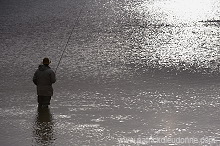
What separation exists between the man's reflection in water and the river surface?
0.6 inches

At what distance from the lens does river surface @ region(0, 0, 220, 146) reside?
8602 millimetres

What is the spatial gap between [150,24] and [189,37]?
6.10ft

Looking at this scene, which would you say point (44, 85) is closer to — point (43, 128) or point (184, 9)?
point (43, 128)

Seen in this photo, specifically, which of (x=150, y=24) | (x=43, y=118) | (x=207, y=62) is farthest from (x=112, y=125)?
(x=150, y=24)

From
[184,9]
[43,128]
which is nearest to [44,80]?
[43,128]

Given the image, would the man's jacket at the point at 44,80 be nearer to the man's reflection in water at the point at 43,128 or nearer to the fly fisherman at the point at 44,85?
the fly fisherman at the point at 44,85

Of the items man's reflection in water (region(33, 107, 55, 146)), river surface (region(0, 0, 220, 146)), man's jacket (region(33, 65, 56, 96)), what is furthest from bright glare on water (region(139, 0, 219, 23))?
man's reflection in water (region(33, 107, 55, 146))

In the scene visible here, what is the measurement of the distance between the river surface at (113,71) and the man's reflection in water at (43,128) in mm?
16

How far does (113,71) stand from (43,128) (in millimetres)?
4269

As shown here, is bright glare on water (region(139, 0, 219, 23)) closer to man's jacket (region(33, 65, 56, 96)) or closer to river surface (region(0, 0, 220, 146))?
river surface (region(0, 0, 220, 146))

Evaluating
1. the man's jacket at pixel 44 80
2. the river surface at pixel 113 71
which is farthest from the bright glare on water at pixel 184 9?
the man's jacket at pixel 44 80

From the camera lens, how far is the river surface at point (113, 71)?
8.60 metres

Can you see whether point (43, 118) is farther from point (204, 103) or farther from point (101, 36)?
point (101, 36)

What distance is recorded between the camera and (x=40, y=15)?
1931 cm
